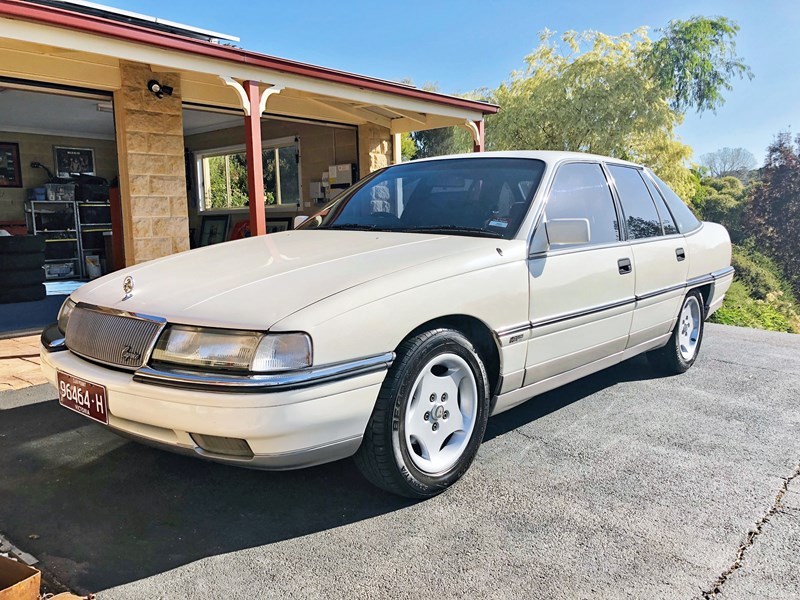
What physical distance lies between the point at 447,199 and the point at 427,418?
136 centimetres

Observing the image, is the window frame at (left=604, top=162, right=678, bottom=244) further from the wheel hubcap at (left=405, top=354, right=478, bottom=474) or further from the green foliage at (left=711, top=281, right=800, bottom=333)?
the green foliage at (left=711, top=281, right=800, bottom=333)

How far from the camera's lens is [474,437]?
9.43ft

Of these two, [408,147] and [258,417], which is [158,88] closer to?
[258,417]

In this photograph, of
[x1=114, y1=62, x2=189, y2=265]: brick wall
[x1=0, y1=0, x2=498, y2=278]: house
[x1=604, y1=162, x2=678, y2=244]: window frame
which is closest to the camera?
[x1=604, y1=162, x2=678, y2=244]: window frame

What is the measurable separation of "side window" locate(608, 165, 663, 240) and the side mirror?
0.93 m

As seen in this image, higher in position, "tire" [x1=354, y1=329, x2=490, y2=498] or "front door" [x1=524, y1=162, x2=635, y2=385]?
"front door" [x1=524, y1=162, x2=635, y2=385]

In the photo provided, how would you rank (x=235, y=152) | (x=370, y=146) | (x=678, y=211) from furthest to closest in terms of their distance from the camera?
(x=235, y=152)
(x=370, y=146)
(x=678, y=211)

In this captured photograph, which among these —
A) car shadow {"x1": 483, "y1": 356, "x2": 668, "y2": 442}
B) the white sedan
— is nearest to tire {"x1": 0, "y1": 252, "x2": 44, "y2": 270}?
the white sedan

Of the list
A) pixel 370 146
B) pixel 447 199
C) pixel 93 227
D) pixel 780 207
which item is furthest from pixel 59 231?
pixel 780 207

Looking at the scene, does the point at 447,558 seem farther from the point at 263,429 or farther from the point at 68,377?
the point at 68,377

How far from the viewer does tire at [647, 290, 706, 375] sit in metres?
4.62

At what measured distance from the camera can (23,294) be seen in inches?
350

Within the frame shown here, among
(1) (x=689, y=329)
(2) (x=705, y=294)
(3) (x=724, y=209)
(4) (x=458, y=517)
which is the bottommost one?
(4) (x=458, y=517)

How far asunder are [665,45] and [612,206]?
1555cm
